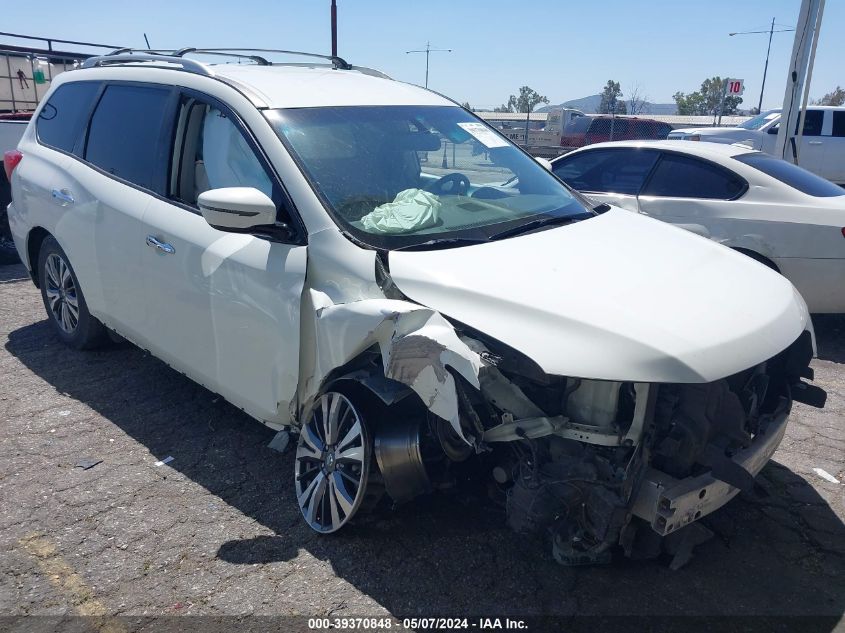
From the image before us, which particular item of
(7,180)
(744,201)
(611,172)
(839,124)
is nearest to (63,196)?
(7,180)

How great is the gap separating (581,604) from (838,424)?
8.47 ft

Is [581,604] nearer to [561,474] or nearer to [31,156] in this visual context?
[561,474]

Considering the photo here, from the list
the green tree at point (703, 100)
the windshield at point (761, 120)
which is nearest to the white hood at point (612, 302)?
the windshield at point (761, 120)

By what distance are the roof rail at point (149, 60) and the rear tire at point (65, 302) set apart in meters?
1.28

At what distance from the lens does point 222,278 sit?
3377mm

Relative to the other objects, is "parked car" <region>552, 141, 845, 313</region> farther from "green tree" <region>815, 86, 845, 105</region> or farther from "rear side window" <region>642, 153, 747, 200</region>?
"green tree" <region>815, 86, 845, 105</region>

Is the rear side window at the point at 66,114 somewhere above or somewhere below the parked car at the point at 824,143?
above

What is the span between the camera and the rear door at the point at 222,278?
3.17m

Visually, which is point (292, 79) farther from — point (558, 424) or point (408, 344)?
point (558, 424)

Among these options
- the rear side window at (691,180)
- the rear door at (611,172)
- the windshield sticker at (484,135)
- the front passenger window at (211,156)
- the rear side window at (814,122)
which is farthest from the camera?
the rear side window at (814,122)

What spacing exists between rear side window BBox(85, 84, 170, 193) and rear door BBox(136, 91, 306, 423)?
0.20 metres

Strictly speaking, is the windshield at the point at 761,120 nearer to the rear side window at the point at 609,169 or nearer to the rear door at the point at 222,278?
the rear side window at the point at 609,169

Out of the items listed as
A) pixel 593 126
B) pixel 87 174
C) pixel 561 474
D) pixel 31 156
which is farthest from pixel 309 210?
pixel 593 126

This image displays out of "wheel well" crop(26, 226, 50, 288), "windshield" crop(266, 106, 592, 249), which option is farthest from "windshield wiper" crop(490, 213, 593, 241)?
"wheel well" crop(26, 226, 50, 288)
